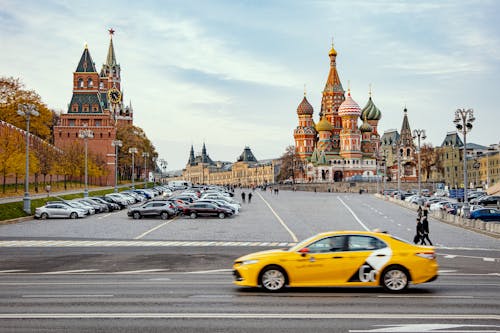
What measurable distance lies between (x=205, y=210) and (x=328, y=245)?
106 ft

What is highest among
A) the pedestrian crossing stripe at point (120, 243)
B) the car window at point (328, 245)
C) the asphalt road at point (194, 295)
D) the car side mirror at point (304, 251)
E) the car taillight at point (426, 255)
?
the car window at point (328, 245)

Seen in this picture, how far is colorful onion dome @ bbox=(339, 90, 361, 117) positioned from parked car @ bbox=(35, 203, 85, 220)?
123 meters

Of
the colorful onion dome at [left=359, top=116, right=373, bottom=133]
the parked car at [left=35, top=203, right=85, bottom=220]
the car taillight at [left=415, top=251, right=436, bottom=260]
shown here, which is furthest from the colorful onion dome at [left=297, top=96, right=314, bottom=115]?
the car taillight at [left=415, top=251, right=436, bottom=260]

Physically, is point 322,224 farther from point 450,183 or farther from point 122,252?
point 450,183

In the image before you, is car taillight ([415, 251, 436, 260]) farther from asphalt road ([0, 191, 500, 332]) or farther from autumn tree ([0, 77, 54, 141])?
autumn tree ([0, 77, 54, 141])

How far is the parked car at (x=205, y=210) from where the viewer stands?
150 ft

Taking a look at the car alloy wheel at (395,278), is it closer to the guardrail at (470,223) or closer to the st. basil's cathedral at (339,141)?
the guardrail at (470,223)

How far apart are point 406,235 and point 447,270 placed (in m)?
15.8

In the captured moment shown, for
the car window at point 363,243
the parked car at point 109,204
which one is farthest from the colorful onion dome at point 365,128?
the car window at point 363,243

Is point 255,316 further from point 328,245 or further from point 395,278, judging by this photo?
point 395,278

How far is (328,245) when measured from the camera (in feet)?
45.6

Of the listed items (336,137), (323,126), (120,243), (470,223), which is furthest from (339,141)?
(120,243)

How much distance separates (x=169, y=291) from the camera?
14.3 meters

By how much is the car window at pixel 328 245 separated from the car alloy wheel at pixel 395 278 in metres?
1.28
